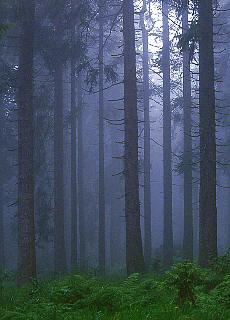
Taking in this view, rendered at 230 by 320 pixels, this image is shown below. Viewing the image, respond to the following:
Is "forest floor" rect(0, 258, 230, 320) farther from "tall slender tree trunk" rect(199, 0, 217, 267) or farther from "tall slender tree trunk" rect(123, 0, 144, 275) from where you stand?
"tall slender tree trunk" rect(123, 0, 144, 275)

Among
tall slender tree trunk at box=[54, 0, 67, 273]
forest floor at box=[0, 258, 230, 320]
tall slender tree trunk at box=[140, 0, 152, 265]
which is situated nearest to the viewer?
forest floor at box=[0, 258, 230, 320]

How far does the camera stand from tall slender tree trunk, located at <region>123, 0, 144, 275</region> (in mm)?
9703

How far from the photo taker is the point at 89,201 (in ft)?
114

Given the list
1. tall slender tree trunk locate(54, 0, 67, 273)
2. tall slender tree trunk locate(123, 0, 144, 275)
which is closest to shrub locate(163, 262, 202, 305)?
tall slender tree trunk locate(123, 0, 144, 275)

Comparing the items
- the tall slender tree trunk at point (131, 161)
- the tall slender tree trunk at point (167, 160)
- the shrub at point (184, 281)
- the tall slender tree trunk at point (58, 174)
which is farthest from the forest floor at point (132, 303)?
the tall slender tree trunk at point (167, 160)

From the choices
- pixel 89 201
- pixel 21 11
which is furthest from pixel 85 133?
pixel 21 11

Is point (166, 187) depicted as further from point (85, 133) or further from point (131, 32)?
point (85, 133)

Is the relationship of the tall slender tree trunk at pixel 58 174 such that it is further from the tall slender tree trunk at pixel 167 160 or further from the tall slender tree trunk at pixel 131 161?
the tall slender tree trunk at pixel 131 161

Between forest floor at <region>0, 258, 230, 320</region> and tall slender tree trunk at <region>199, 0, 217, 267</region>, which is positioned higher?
tall slender tree trunk at <region>199, 0, 217, 267</region>

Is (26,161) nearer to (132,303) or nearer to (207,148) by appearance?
(207,148)

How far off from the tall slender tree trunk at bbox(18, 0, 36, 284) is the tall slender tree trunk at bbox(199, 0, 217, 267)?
473cm

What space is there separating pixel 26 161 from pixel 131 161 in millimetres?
3050

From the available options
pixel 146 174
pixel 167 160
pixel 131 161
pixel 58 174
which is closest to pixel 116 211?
pixel 146 174

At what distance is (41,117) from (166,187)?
763 centimetres
